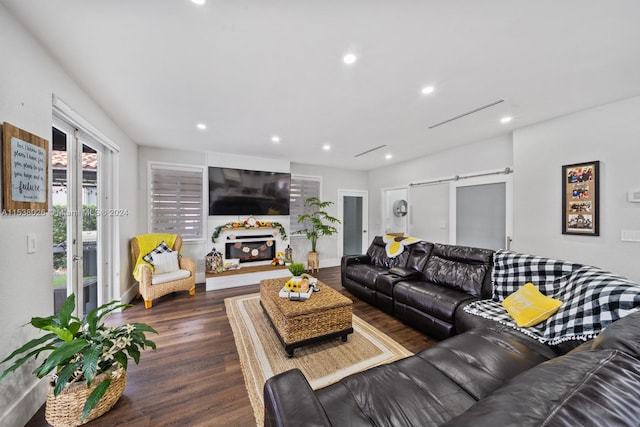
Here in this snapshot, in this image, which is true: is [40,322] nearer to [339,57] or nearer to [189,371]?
[189,371]

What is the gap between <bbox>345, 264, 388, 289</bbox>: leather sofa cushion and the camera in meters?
3.24

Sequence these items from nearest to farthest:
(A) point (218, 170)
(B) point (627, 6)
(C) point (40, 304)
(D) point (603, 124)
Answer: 1. (B) point (627, 6)
2. (C) point (40, 304)
3. (D) point (603, 124)
4. (A) point (218, 170)

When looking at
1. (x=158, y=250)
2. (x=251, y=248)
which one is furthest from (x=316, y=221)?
(x=158, y=250)

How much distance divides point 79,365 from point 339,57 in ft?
8.85

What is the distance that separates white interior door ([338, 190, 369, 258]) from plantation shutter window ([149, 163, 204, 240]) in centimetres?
350

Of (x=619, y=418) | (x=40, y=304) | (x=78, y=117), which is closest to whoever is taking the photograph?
(x=619, y=418)

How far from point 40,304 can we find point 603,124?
5.56m

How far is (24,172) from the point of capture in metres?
1.46

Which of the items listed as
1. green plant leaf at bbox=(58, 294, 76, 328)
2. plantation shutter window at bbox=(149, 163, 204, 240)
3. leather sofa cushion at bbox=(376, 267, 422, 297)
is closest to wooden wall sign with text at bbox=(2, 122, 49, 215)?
green plant leaf at bbox=(58, 294, 76, 328)

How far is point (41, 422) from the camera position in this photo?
1.44 meters

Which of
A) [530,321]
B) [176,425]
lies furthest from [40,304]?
[530,321]

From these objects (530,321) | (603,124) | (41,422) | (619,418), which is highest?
(603,124)

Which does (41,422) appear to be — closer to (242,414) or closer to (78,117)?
(242,414)

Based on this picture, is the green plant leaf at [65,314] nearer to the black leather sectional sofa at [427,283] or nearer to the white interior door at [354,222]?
the black leather sectional sofa at [427,283]
